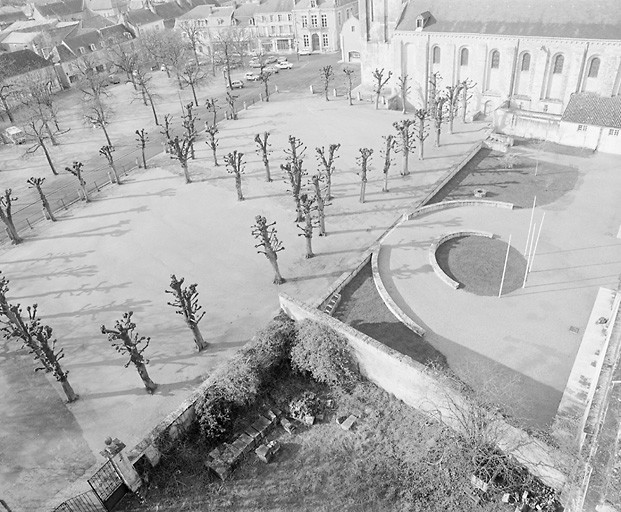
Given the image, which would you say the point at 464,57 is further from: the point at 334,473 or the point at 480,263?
the point at 334,473

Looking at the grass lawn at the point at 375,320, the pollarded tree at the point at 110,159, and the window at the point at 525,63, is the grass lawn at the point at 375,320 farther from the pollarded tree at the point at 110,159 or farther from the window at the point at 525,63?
the window at the point at 525,63

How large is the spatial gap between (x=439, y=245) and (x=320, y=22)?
6502 centimetres

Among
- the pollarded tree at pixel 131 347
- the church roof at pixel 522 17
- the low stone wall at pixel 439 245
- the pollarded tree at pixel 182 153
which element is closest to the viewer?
the pollarded tree at pixel 131 347

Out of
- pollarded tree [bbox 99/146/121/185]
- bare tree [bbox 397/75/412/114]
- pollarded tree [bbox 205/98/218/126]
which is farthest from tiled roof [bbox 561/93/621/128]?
pollarded tree [bbox 99/146/121/185]

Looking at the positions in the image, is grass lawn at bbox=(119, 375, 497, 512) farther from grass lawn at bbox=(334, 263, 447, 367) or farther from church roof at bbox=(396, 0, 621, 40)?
church roof at bbox=(396, 0, 621, 40)

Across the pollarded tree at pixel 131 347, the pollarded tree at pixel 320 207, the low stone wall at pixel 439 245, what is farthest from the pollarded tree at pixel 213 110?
the pollarded tree at pixel 131 347

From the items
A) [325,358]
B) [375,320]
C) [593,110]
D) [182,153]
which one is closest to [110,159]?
[182,153]

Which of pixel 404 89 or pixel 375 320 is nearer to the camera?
pixel 375 320

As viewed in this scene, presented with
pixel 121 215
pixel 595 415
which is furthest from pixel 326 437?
pixel 121 215

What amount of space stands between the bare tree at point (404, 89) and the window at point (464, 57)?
20.6 ft

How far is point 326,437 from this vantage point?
2067 cm

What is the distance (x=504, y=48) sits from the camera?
4912cm

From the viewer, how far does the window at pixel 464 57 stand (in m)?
52.2

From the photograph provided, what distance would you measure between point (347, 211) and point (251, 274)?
1005cm
